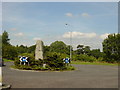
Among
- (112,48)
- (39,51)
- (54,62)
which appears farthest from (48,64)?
(112,48)

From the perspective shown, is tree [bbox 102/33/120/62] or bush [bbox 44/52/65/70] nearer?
bush [bbox 44/52/65/70]

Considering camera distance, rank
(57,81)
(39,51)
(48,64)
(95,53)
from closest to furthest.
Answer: (57,81) → (48,64) → (39,51) → (95,53)

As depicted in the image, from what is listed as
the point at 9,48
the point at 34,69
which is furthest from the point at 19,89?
the point at 9,48

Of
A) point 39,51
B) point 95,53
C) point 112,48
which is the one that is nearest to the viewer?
point 39,51

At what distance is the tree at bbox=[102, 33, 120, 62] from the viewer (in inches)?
1997

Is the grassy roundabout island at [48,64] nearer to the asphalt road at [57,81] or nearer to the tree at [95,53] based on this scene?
the asphalt road at [57,81]

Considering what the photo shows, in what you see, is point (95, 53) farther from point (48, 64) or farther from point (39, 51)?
point (48, 64)

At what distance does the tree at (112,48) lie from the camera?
5072cm

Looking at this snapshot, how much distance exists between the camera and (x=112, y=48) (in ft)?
172

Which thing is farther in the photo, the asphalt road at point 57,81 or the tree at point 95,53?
the tree at point 95,53

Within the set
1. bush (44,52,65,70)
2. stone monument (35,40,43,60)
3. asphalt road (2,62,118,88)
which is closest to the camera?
A: asphalt road (2,62,118,88)

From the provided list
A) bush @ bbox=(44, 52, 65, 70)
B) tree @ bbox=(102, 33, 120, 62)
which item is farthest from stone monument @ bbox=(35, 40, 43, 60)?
tree @ bbox=(102, 33, 120, 62)

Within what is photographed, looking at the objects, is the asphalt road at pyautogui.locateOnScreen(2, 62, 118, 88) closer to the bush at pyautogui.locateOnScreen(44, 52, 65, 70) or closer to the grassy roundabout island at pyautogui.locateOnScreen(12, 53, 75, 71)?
the grassy roundabout island at pyautogui.locateOnScreen(12, 53, 75, 71)

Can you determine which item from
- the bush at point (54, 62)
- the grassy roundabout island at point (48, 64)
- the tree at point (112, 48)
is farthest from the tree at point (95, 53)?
the grassy roundabout island at point (48, 64)
